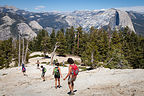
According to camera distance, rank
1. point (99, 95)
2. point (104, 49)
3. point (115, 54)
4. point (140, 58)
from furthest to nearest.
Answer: point (104, 49) < point (140, 58) < point (115, 54) < point (99, 95)

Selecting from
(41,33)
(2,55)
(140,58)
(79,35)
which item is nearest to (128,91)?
(140,58)

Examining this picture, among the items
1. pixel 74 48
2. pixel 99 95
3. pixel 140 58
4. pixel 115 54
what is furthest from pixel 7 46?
pixel 99 95

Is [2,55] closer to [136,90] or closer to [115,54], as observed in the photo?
[115,54]

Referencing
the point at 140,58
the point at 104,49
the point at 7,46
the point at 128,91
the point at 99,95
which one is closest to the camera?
the point at 99,95

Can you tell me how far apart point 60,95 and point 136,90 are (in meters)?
4.65

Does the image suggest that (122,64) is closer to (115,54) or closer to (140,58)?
(115,54)

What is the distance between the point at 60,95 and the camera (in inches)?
348

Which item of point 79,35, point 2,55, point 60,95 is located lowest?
point 2,55

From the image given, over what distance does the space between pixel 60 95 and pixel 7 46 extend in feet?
158

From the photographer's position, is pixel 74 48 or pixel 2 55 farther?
pixel 74 48

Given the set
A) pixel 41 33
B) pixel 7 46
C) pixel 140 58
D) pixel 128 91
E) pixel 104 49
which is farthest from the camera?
pixel 41 33

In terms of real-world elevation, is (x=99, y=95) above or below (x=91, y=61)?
above

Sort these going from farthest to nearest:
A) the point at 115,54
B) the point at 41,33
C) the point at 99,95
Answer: the point at 41,33, the point at 115,54, the point at 99,95

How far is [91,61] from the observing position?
31.4 m
